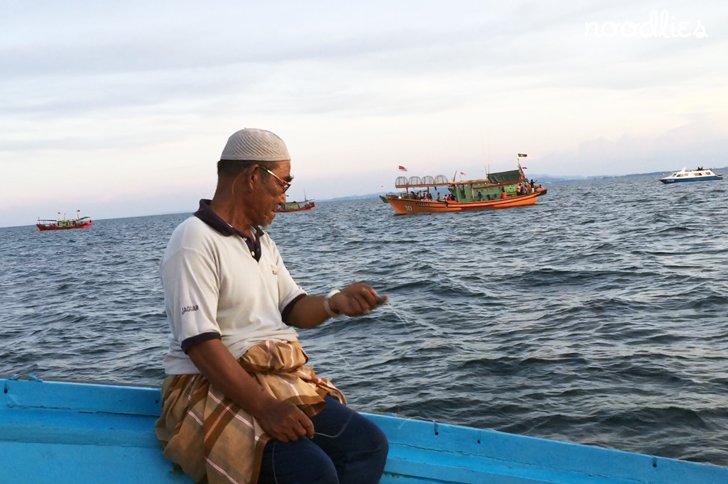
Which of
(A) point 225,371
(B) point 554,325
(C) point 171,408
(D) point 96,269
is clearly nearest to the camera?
(A) point 225,371

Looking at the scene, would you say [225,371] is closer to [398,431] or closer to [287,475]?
[287,475]

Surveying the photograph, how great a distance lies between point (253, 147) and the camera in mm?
2781

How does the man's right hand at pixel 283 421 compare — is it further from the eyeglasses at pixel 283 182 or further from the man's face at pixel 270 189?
the eyeglasses at pixel 283 182

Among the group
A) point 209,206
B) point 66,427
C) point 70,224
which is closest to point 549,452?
point 209,206

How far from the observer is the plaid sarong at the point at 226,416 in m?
2.57

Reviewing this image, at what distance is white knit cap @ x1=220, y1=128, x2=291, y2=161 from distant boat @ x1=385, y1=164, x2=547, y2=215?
53659 millimetres

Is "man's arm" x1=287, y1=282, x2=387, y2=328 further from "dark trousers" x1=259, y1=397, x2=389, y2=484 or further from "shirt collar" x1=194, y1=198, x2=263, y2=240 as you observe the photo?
"shirt collar" x1=194, y1=198, x2=263, y2=240

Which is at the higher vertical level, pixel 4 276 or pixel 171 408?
pixel 171 408

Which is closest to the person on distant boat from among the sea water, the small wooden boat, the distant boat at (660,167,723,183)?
the small wooden boat

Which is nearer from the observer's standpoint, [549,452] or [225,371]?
[225,371]

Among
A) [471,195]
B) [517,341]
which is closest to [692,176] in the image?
[471,195]

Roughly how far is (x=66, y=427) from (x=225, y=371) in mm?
1032

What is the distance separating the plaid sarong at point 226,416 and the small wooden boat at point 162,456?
249mm

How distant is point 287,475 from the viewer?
2564 mm
